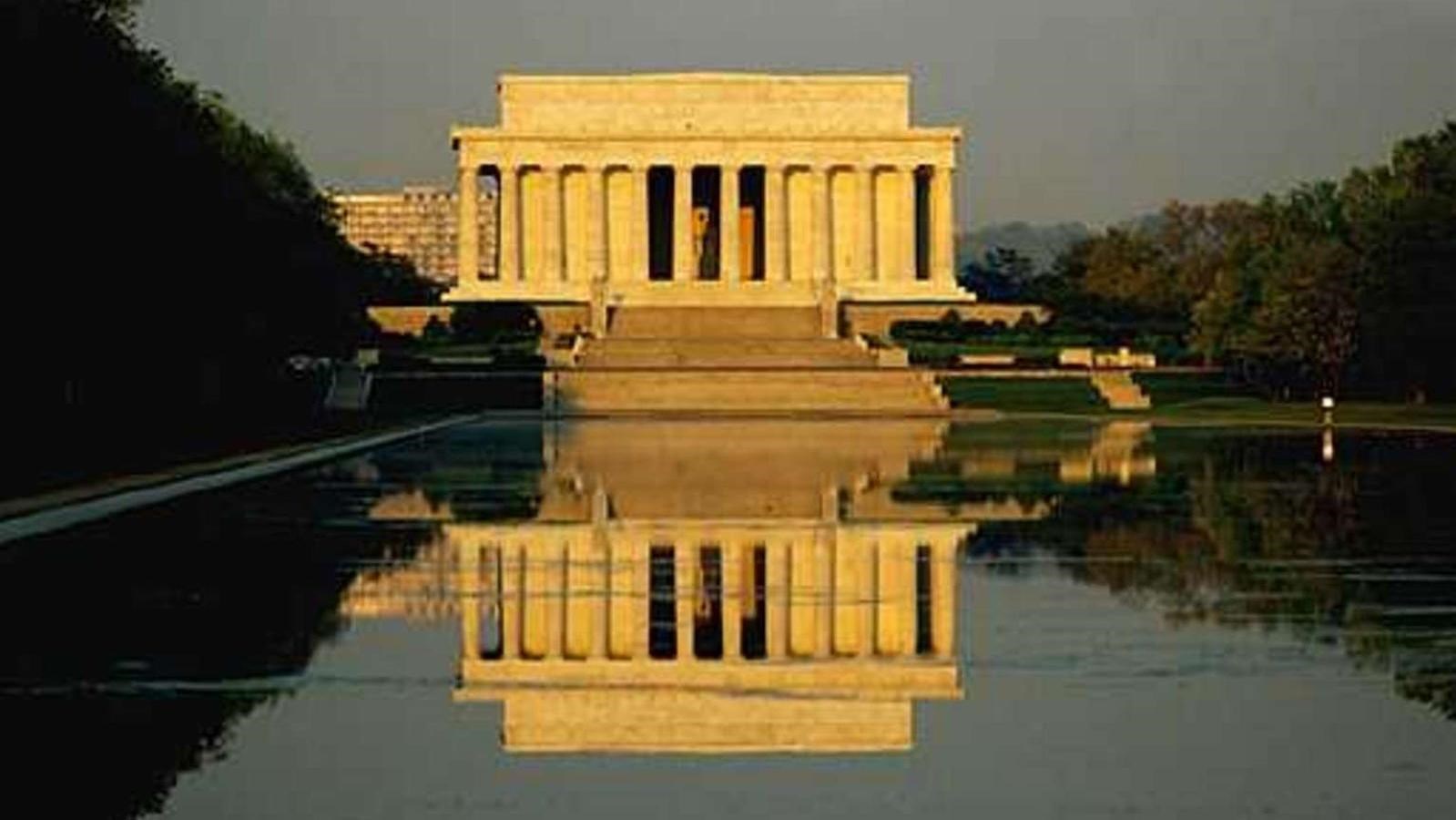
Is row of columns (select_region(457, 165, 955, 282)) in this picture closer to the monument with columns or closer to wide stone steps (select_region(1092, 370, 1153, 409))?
the monument with columns

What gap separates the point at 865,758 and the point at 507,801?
1.88 m

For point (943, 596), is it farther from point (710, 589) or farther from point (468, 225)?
point (468, 225)

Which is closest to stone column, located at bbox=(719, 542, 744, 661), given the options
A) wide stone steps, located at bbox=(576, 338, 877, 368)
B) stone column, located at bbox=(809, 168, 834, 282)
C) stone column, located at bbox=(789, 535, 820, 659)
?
stone column, located at bbox=(789, 535, 820, 659)

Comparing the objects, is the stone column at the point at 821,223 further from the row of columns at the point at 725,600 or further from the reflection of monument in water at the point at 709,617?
the row of columns at the point at 725,600

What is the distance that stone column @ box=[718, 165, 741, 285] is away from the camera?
11119 cm

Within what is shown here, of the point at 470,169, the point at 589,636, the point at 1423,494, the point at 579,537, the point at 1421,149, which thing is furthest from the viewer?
the point at 470,169

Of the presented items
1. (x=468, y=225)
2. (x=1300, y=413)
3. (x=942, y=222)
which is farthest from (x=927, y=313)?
(x=1300, y=413)

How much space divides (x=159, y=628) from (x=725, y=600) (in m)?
4.13

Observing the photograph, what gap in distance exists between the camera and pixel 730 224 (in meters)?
112

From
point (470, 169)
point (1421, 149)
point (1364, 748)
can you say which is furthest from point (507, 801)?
point (470, 169)

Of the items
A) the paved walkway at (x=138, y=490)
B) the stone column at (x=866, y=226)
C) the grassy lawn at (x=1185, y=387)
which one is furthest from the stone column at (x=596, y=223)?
the paved walkway at (x=138, y=490)

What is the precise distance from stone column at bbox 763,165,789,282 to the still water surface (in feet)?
257

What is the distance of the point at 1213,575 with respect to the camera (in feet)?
73.1

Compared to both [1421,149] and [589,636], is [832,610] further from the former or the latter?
[1421,149]
